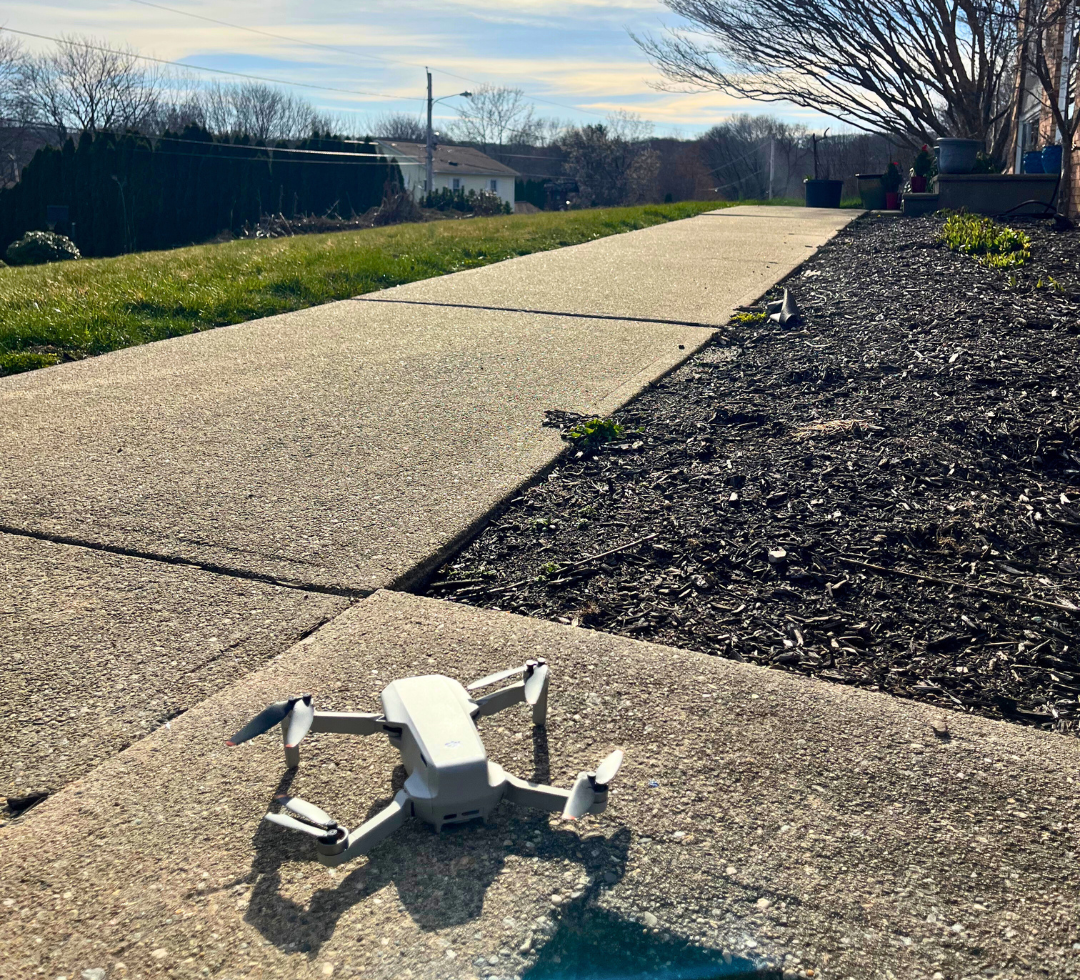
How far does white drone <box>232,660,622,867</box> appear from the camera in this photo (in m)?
1.62

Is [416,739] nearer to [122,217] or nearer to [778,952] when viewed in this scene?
[778,952]

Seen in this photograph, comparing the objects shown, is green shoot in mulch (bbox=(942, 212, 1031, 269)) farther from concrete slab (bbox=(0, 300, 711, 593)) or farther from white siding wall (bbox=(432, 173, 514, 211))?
white siding wall (bbox=(432, 173, 514, 211))

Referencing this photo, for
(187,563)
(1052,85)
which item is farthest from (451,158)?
(187,563)

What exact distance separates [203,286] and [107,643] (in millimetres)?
5720

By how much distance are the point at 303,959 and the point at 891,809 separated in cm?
110

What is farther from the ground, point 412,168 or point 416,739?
point 412,168

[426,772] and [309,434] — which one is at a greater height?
[309,434]

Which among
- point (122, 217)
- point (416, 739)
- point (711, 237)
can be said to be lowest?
point (416, 739)

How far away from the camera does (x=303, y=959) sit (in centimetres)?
143

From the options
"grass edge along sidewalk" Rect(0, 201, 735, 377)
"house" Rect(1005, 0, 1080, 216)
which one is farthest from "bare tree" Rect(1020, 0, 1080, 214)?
"grass edge along sidewalk" Rect(0, 201, 735, 377)

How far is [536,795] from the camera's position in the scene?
1697 mm

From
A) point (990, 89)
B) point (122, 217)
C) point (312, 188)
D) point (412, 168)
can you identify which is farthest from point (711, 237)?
point (412, 168)

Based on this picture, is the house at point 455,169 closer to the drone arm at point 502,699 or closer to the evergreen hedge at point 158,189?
the evergreen hedge at point 158,189

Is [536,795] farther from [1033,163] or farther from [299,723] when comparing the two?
[1033,163]
